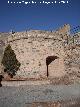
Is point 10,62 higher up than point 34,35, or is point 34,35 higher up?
point 34,35

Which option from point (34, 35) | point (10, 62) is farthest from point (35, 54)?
point (10, 62)

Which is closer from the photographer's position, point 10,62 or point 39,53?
point 10,62

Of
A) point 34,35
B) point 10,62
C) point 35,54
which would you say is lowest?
point 10,62

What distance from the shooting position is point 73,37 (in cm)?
2027

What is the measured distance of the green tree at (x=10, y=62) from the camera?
17281 mm

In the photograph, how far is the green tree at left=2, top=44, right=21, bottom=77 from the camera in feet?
56.7

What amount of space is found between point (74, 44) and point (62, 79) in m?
4.00

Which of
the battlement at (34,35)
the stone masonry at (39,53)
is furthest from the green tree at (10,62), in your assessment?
the battlement at (34,35)

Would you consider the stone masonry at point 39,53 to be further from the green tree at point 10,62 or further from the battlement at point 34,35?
the green tree at point 10,62

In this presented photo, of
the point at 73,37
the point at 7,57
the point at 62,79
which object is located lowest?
the point at 62,79

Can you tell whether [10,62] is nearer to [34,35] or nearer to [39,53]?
[39,53]

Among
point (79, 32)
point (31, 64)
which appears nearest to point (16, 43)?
point (31, 64)

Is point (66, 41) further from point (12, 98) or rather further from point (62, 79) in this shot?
point (12, 98)

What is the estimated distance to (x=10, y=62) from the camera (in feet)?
56.8
